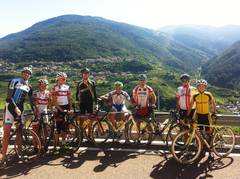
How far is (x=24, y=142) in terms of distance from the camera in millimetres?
8211

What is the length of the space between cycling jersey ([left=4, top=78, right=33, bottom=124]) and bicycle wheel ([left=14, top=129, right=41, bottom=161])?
1.57ft

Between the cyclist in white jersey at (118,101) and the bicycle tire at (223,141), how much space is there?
2589 millimetres

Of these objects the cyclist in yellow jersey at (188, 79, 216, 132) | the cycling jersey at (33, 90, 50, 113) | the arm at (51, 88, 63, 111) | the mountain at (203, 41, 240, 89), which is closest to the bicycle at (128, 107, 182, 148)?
the cyclist in yellow jersey at (188, 79, 216, 132)

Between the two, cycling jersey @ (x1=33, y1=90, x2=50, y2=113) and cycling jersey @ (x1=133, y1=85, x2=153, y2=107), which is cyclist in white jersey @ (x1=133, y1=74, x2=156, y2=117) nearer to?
cycling jersey @ (x1=133, y1=85, x2=153, y2=107)

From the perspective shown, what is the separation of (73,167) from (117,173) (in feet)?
3.44

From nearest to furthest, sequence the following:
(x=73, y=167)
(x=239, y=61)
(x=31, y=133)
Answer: (x=73, y=167)
(x=31, y=133)
(x=239, y=61)

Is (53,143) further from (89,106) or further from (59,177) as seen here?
(59,177)

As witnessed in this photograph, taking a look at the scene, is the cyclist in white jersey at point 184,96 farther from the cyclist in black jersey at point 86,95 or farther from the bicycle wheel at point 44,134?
the bicycle wheel at point 44,134

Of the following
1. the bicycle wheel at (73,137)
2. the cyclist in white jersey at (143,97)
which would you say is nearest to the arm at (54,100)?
Answer: the bicycle wheel at (73,137)

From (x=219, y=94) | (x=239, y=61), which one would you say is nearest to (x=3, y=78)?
(x=219, y=94)

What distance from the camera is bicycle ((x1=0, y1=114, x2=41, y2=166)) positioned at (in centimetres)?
802

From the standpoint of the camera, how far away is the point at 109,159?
8180 millimetres

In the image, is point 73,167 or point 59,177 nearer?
point 59,177

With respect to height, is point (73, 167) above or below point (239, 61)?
below
